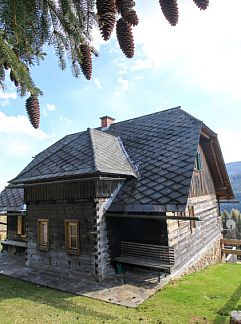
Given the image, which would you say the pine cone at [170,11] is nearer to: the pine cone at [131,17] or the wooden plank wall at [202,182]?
the pine cone at [131,17]

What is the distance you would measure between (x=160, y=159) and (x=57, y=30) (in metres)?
9.30

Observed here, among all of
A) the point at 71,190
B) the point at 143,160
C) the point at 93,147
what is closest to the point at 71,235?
the point at 71,190

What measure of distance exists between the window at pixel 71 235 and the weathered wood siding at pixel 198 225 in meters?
3.42

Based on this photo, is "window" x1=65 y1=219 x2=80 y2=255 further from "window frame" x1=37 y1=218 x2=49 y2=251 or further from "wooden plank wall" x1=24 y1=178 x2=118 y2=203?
"window frame" x1=37 y1=218 x2=49 y2=251

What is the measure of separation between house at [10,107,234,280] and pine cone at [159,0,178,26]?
7091mm

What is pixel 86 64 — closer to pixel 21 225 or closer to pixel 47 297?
pixel 47 297

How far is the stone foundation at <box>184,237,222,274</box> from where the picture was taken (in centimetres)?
1196

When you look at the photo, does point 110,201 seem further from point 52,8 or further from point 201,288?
point 52,8

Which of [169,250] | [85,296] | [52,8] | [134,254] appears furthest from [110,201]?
[52,8]

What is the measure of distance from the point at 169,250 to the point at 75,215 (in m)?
3.62

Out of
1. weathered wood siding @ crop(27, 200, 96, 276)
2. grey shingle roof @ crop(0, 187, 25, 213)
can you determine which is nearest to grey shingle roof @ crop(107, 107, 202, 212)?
weathered wood siding @ crop(27, 200, 96, 276)

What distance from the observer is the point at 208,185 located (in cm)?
1569

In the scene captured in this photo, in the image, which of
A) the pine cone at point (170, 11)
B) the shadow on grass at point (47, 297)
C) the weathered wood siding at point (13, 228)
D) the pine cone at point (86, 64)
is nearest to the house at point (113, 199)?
the shadow on grass at point (47, 297)

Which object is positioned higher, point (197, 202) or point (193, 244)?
point (197, 202)
